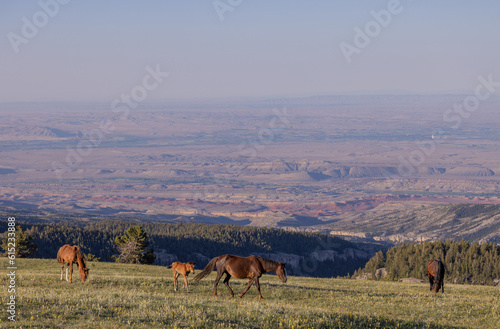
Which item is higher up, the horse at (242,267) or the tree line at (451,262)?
the horse at (242,267)

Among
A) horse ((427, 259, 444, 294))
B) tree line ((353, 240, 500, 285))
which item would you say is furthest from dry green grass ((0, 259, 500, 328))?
tree line ((353, 240, 500, 285))

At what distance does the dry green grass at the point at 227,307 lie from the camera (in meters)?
19.9

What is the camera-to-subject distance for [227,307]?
887 inches

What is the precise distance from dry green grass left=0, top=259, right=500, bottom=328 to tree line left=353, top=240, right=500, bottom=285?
70.6 metres

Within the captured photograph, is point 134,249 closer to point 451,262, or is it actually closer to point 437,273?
point 437,273

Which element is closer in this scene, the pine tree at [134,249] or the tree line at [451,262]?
the pine tree at [134,249]

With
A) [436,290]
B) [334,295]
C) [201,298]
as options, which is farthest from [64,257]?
[436,290]

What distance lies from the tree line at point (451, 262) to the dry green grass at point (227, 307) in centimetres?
7061

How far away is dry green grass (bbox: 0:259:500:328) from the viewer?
784 inches

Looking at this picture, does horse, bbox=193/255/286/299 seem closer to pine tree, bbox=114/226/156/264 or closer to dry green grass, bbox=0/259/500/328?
dry green grass, bbox=0/259/500/328

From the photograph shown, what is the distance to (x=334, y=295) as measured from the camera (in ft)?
96.9

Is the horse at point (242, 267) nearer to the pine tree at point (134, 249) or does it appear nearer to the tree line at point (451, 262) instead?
the pine tree at point (134, 249)

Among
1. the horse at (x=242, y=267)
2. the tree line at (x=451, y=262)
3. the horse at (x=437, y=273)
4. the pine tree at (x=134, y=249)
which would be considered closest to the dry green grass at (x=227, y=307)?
the horse at (x=242, y=267)

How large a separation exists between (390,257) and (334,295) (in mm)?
95641
